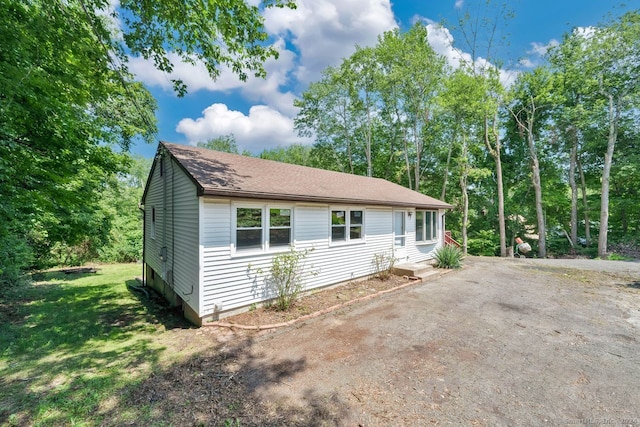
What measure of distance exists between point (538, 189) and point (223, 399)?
2289cm

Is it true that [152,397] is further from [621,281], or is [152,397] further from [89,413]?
[621,281]

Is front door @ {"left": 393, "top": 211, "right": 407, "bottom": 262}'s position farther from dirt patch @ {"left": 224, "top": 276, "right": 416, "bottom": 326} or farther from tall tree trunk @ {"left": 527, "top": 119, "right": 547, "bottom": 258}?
tall tree trunk @ {"left": 527, "top": 119, "right": 547, "bottom": 258}

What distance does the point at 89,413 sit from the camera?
310cm

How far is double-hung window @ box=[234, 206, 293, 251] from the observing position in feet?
20.1

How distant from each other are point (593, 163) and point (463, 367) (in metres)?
24.6

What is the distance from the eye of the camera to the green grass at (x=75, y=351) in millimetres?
3184

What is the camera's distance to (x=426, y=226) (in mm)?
12711

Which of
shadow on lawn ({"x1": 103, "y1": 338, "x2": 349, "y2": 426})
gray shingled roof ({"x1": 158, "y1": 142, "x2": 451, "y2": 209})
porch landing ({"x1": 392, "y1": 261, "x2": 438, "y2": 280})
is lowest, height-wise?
shadow on lawn ({"x1": 103, "y1": 338, "x2": 349, "y2": 426})

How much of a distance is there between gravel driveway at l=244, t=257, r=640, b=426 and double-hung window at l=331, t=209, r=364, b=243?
7.55 feet

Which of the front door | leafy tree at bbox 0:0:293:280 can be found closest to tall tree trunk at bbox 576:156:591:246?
the front door

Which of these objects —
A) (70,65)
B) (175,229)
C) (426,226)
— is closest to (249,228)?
(175,229)

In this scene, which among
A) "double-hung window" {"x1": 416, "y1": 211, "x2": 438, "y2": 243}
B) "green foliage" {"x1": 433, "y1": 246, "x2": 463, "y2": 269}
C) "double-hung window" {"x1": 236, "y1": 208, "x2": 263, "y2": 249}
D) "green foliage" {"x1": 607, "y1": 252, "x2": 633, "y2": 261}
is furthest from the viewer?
"green foliage" {"x1": 607, "y1": 252, "x2": 633, "y2": 261}

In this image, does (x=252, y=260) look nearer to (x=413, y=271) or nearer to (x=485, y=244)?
(x=413, y=271)

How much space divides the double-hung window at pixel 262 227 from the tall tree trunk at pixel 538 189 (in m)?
19.7
